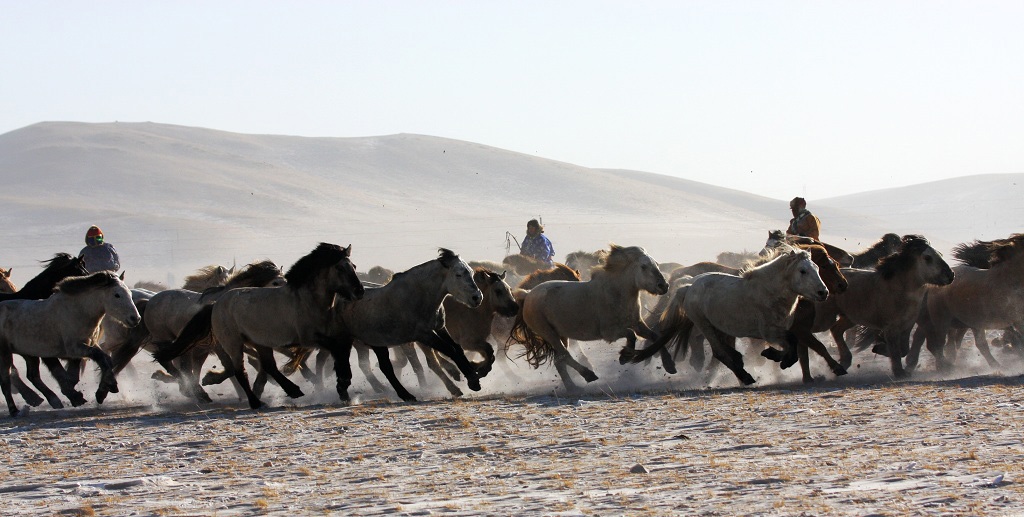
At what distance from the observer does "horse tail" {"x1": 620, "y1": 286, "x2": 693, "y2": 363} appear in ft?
45.0

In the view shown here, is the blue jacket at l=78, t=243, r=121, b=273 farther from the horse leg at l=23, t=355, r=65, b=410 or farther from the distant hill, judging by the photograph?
the distant hill

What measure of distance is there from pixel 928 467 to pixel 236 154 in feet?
348

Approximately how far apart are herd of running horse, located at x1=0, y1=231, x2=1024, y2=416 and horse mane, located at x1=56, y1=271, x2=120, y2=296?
13mm

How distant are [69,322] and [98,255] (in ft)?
13.8

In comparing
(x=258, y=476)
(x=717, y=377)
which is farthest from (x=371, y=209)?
(x=258, y=476)

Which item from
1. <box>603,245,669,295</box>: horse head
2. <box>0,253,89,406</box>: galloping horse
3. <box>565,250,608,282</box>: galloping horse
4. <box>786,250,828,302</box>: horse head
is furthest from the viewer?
<box>565,250,608,282</box>: galloping horse

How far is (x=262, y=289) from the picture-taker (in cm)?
1302

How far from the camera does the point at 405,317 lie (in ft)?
41.8

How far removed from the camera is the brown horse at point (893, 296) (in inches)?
528

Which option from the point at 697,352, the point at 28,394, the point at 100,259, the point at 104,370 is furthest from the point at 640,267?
the point at 100,259

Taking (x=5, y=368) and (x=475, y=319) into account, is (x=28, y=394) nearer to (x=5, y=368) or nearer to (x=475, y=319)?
(x=5, y=368)

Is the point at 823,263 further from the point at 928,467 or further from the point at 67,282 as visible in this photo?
the point at 67,282

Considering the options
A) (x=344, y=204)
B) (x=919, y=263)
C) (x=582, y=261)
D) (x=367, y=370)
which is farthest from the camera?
(x=344, y=204)

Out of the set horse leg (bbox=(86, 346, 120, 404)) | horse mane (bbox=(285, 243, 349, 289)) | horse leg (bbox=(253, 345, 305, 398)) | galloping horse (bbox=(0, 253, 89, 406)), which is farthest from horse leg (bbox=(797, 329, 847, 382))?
galloping horse (bbox=(0, 253, 89, 406))
